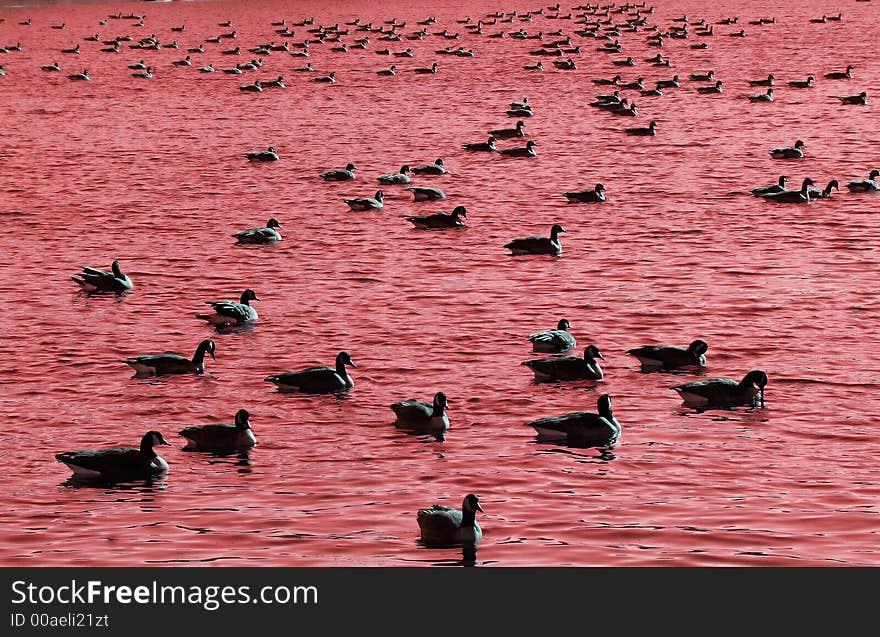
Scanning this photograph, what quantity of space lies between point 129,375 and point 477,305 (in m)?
7.69

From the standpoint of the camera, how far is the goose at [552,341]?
25188 mm

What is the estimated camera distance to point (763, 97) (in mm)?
63812

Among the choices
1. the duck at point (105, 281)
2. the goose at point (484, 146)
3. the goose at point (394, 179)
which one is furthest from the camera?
the goose at point (484, 146)

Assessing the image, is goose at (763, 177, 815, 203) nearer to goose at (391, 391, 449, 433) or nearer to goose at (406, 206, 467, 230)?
goose at (406, 206, 467, 230)

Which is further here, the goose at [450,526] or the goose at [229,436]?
the goose at [229,436]

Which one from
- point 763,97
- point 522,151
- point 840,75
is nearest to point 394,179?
point 522,151

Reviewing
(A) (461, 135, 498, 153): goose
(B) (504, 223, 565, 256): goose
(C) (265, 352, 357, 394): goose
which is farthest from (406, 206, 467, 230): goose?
(C) (265, 352, 357, 394): goose

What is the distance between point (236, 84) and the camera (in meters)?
76.2

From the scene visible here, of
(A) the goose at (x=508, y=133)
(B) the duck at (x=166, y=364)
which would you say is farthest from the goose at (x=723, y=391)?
(A) the goose at (x=508, y=133)

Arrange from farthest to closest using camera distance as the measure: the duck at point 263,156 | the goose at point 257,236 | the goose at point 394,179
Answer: the duck at point 263,156 → the goose at point 394,179 → the goose at point 257,236

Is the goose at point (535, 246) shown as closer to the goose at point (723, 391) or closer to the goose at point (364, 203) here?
the goose at point (364, 203)

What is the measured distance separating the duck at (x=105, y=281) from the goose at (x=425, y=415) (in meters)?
11.6

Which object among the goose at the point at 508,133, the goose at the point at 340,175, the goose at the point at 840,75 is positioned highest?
the goose at the point at 840,75

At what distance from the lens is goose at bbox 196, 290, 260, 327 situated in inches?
1075
